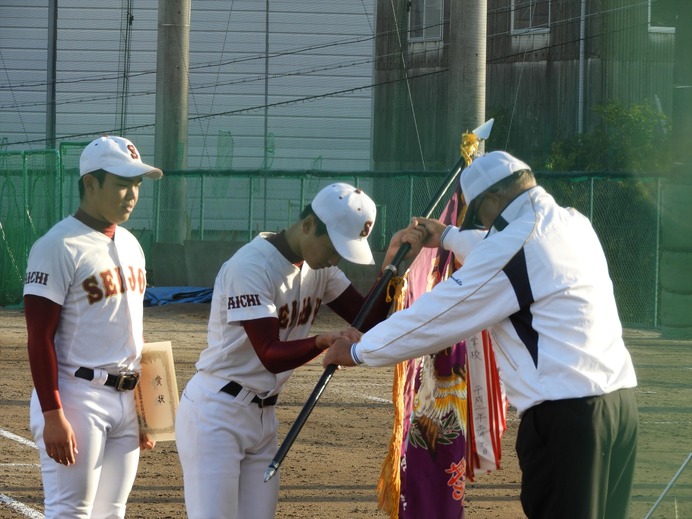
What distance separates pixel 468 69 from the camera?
17672mm

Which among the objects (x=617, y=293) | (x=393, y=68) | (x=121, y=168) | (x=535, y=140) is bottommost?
(x=617, y=293)

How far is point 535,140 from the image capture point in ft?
84.6

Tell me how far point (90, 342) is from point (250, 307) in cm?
66

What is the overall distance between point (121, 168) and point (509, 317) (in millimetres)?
1727

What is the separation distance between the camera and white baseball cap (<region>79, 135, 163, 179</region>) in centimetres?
452

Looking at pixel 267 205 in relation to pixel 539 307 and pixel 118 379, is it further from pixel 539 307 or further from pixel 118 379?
pixel 539 307

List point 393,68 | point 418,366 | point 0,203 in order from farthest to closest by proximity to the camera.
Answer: point 393,68 < point 0,203 < point 418,366

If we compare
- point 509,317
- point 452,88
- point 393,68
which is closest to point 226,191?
point 452,88

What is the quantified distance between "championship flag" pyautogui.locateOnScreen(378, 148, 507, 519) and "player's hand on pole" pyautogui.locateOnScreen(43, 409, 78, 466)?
1.58 meters

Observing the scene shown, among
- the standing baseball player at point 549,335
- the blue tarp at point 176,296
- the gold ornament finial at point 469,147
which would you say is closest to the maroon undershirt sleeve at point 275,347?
the standing baseball player at point 549,335

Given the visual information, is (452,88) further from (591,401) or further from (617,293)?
(591,401)

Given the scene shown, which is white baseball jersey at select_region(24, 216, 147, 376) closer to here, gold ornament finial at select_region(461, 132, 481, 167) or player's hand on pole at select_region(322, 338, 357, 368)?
player's hand on pole at select_region(322, 338, 357, 368)

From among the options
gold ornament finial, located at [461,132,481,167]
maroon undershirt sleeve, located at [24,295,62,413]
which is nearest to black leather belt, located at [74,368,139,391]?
maroon undershirt sleeve, located at [24,295,62,413]

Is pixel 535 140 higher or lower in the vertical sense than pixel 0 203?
higher
